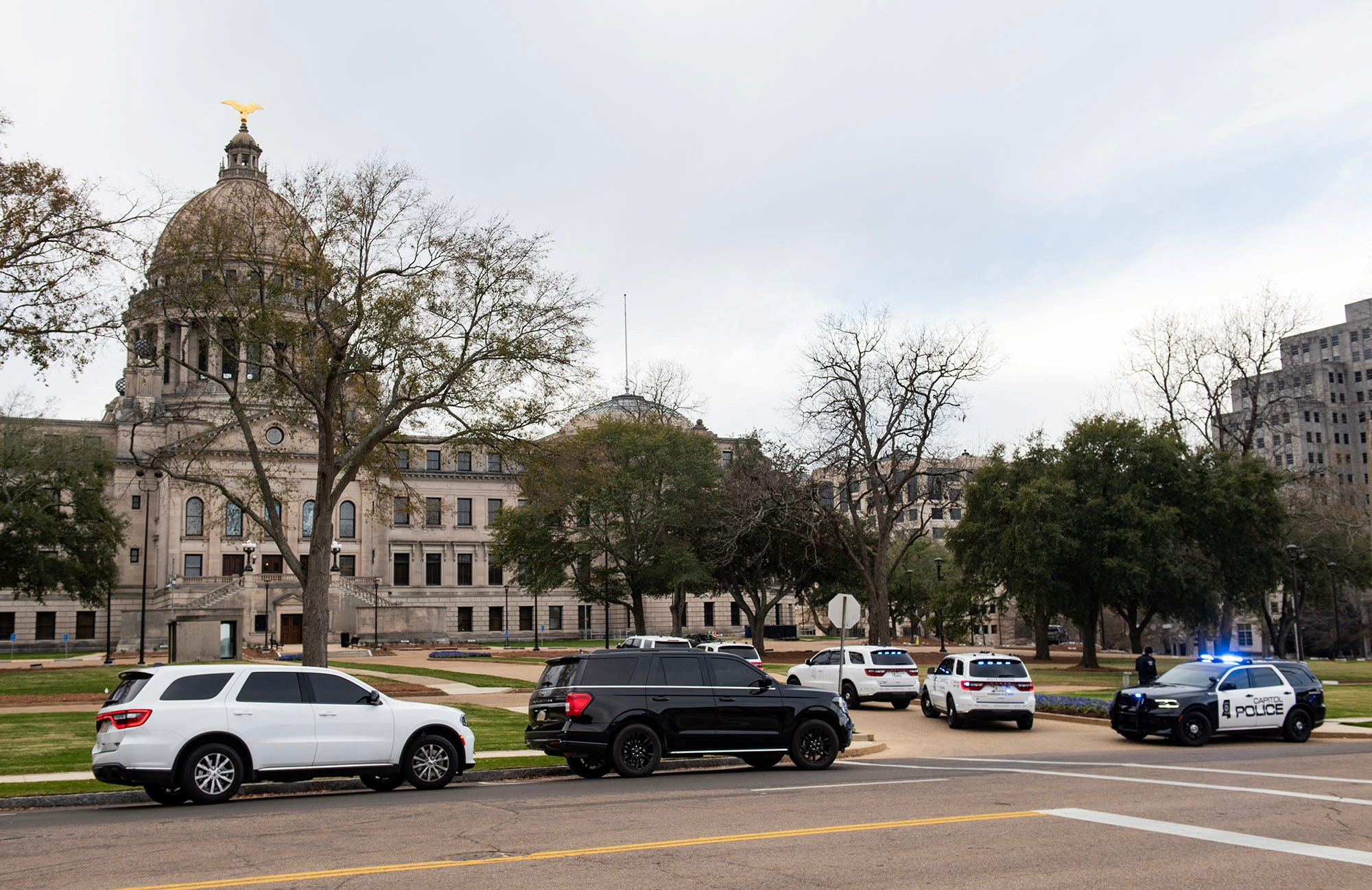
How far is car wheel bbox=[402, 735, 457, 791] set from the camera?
1491 centimetres

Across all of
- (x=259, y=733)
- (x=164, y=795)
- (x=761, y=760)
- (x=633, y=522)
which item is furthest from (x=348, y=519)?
(x=259, y=733)

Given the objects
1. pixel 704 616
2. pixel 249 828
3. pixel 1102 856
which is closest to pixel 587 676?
pixel 249 828

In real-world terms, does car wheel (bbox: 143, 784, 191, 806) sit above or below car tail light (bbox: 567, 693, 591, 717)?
below

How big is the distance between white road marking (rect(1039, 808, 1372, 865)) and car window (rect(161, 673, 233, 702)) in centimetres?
966

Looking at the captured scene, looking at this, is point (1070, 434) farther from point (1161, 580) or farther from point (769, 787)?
point (769, 787)

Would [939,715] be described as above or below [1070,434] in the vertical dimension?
below

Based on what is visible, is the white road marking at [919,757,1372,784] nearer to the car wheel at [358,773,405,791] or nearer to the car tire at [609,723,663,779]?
the car tire at [609,723,663,779]

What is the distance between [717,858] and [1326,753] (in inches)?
571

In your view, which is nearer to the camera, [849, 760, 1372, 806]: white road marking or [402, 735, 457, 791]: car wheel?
[849, 760, 1372, 806]: white road marking

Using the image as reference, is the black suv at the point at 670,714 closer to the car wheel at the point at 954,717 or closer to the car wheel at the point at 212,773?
the car wheel at the point at 212,773

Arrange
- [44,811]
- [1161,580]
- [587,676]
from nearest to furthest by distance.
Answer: [44,811]
[587,676]
[1161,580]

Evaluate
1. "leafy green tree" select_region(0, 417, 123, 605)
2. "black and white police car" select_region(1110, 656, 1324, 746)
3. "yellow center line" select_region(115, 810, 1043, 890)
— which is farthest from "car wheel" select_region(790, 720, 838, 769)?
"leafy green tree" select_region(0, 417, 123, 605)

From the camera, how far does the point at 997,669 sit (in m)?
24.4

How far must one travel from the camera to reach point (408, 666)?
48406mm
